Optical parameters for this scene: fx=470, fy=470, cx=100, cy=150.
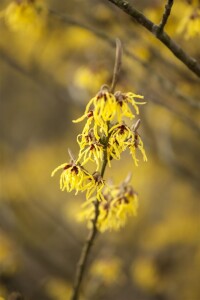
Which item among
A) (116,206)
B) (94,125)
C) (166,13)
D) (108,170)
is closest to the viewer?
(94,125)

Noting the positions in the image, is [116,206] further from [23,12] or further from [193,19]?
[23,12]

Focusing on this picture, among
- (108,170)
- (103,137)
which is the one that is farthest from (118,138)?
(108,170)

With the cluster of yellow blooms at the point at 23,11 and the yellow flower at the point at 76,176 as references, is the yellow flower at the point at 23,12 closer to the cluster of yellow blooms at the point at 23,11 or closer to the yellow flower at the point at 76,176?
the cluster of yellow blooms at the point at 23,11

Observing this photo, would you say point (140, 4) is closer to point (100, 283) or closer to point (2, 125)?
point (100, 283)

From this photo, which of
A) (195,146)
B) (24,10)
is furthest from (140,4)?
(195,146)

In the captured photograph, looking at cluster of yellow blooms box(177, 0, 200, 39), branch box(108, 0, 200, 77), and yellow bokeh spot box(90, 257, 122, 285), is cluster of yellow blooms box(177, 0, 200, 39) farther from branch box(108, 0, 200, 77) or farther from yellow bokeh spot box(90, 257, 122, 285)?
yellow bokeh spot box(90, 257, 122, 285)

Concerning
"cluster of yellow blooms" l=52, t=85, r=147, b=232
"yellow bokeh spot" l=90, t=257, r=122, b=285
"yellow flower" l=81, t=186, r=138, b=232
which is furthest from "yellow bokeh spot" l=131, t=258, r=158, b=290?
"cluster of yellow blooms" l=52, t=85, r=147, b=232

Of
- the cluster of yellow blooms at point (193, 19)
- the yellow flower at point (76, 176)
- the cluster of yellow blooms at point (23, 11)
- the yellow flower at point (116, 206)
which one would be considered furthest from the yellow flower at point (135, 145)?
the cluster of yellow blooms at point (23, 11)

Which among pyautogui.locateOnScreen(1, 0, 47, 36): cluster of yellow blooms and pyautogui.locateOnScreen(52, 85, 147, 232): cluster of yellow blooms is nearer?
pyautogui.locateOnScreen(52, 85, 147, 232): cluster of yellow blooms
